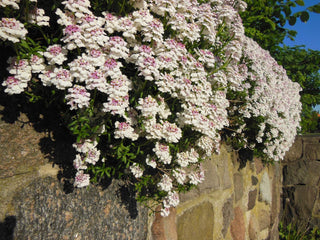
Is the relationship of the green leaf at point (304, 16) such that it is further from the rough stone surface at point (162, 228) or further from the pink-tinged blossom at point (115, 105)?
the pink-tinged blossom at point (115, 105)

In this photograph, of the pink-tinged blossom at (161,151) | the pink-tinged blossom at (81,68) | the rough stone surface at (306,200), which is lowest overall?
the rough stone surface at (306,200)

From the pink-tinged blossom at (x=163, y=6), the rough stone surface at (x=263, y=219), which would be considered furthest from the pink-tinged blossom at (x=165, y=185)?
the rough stone surface at (x=263, y=219)

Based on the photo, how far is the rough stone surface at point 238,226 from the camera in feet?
9.66

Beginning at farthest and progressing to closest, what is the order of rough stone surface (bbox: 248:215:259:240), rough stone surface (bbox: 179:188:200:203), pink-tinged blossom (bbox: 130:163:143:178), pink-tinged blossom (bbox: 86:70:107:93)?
rough stone surface (bbox: 248:215:259:240) < rough stone surface (bbox: 179:188:200:203) < pink-tinged blossom (bbox: 130:163:143:178) < pink-tinged blossom (bbox: 86:70:107:93)

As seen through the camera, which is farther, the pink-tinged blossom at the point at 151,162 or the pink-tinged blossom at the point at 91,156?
the pink-tinged blossom at the point at 151,162

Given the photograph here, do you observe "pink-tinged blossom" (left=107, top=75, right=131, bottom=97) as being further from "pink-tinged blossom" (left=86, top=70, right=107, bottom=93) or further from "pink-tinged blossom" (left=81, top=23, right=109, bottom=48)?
"pink-tinged blossom" (left=81, top=23, right=109, bottom=48)

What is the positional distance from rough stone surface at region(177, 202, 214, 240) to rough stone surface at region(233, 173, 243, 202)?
656mm

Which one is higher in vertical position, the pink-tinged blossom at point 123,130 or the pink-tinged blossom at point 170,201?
the pink-tinged blossom at point 123,130

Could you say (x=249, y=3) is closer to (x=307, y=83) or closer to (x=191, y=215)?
(x=307, y=83)

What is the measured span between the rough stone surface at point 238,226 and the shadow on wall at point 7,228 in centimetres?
247

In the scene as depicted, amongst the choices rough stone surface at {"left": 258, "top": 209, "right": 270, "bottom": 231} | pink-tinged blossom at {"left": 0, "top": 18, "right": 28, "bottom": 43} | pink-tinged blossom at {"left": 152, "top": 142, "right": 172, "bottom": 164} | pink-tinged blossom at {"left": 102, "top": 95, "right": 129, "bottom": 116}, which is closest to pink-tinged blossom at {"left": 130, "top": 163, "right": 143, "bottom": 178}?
pink-tinged blossom at {"left": 152, "top": 142, "right": 172, "bottom": 164}

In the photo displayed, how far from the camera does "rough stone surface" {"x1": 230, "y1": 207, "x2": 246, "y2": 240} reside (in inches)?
116

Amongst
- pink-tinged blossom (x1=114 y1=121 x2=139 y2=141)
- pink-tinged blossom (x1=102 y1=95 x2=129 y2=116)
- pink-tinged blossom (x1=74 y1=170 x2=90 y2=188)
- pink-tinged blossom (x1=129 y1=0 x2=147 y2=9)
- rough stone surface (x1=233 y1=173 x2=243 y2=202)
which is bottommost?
rough stone surface (x1=233 y1=173 x2=243 y2=202)

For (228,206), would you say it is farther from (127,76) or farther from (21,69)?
(21,69)
